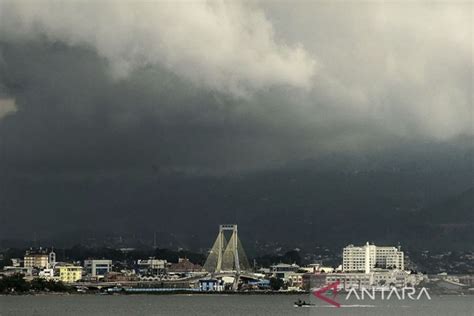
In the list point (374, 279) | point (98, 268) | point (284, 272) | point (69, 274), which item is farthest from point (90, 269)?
point (374, 279)

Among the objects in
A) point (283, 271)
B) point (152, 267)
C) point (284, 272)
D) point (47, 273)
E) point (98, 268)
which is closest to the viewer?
point (47, 273)

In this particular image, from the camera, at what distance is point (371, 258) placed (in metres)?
145

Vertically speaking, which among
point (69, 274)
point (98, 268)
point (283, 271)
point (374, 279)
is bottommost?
point (374, 279)

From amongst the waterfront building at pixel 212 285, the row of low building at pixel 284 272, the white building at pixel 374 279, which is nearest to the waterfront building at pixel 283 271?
the row of low building at pixel 284 272

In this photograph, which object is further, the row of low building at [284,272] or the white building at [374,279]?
the row of low building at [284,272]

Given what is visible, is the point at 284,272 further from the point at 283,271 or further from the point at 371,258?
the point at 371,258

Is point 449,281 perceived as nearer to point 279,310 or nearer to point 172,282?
point 172,282

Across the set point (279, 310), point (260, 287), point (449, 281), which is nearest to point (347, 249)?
point (449, 281)

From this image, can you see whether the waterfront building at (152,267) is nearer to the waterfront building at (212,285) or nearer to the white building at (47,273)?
the white building at (47,273)

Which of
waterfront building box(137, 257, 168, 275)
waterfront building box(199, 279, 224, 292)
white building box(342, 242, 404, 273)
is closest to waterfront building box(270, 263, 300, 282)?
white building box(342, 242, 404, 273)

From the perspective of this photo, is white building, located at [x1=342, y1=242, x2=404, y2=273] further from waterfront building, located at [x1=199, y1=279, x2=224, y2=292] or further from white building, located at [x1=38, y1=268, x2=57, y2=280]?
white building, located at [x1=38, y1=268, x2=57, y2=280]

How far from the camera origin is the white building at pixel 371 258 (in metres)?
144

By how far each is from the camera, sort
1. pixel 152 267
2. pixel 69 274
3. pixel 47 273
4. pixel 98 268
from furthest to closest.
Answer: pixel 152 267 → pixel 98 268 → pixel 69 274 → pixel 47 273

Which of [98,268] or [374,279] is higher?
[98,268]
